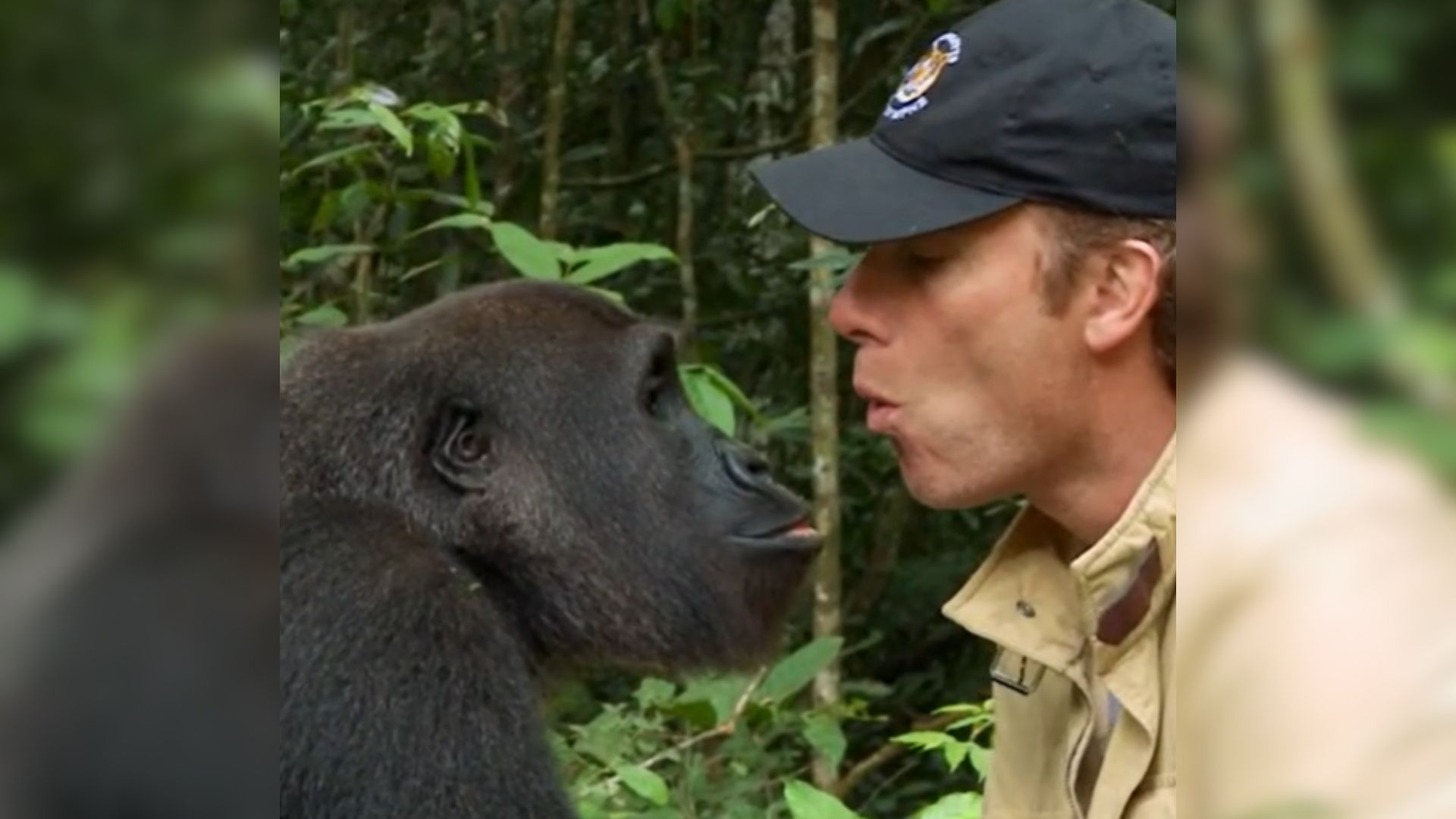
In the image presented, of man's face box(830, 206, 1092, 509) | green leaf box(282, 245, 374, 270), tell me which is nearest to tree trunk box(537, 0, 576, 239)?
green leaf box(282, 245, 374, 270)

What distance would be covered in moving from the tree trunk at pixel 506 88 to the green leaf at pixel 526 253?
86.2 inches

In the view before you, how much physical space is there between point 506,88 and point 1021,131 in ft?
11.2

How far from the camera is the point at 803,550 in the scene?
2.99 m

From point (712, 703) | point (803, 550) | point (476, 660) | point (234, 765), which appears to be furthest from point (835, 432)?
point (234, 765)

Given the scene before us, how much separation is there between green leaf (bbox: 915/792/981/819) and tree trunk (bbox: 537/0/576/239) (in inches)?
105

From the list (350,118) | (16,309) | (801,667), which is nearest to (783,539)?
(801,667)

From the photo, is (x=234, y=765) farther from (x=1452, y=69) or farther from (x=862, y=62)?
(x=862, y=62)

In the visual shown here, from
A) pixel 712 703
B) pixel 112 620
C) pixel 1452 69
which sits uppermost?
pixel 1452 69

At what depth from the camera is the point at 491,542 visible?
110 inches

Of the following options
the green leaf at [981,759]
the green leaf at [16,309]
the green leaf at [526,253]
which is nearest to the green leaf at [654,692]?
the green leaf at [981,759]

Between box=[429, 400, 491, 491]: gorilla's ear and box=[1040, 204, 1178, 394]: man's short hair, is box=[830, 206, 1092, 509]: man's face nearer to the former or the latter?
box=[1040, 204, 1178, 394]: man's short hair

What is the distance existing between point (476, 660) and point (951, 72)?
92 cm

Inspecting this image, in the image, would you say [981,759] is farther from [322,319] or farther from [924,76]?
[322,319]

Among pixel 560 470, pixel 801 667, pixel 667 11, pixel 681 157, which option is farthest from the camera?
pixel 681 157
